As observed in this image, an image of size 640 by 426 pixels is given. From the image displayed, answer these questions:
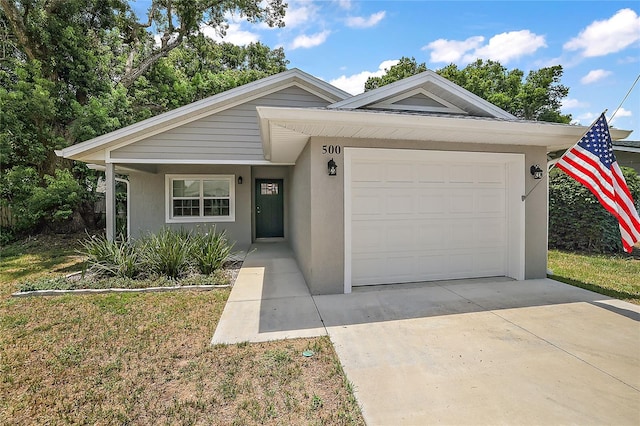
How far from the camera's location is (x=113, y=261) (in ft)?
20.8

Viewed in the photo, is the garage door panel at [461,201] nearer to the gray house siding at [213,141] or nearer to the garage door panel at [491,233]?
the garage door panel at [491,233]

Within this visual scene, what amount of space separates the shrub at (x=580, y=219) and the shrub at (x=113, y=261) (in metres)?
11.3

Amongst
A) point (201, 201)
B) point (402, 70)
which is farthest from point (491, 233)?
point (402, 70)

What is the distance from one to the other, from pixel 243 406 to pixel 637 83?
6.25 m

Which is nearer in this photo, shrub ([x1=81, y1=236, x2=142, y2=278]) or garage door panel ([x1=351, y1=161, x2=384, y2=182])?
garage door panel ([x1=351, y1=161, x2=384, y2=182])

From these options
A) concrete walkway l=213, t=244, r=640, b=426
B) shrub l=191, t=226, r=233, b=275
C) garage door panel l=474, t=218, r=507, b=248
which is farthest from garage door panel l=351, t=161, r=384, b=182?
shrub l=191, t=226, r=233, b=275

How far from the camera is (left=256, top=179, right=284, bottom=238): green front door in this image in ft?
36.6

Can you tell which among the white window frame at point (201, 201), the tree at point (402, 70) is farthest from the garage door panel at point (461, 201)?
the tree at point (402, 70)

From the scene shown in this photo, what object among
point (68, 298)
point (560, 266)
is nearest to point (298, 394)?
point (68, 298)

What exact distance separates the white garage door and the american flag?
3.76 ft

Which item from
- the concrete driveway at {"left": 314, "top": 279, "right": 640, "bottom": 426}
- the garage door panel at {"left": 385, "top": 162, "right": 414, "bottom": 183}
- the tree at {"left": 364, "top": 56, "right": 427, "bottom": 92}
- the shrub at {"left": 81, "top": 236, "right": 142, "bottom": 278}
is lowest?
the concrete driveway at {"left": 314, "top": 279, "right": 640, "bottom": 426}

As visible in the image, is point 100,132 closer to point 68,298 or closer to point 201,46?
point 68,298

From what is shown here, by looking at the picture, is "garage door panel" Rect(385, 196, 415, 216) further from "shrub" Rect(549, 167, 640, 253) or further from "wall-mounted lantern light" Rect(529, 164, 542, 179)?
"shrub" Rect(549, 167, 640, 253)

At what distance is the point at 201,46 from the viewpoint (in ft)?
57.9
